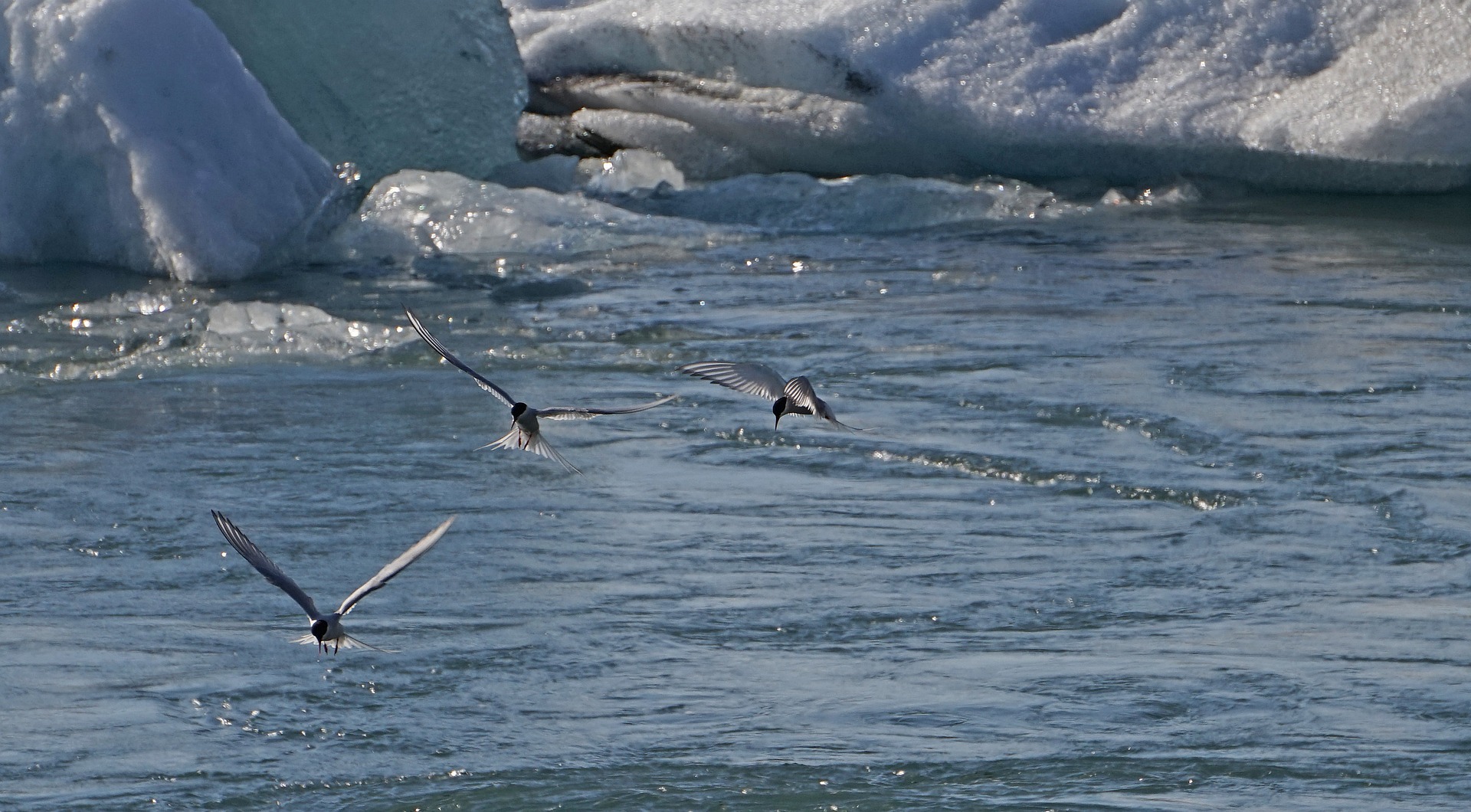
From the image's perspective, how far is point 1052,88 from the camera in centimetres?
927

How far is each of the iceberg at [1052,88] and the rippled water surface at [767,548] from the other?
1166 mm

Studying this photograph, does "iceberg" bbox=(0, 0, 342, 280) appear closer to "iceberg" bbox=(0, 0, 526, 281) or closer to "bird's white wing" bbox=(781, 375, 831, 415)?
"iceberg" bbox=(0, 0, 526, 281)

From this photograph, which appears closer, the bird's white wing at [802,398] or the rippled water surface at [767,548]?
the bird's white wing at [802,398]

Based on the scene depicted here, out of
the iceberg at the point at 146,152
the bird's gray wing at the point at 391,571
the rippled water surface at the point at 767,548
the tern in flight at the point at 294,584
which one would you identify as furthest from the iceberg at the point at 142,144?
the bird's gray wing at the point at 391,571

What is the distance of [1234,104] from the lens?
352 inches

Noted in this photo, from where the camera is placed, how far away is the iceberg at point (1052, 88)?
8586 mm

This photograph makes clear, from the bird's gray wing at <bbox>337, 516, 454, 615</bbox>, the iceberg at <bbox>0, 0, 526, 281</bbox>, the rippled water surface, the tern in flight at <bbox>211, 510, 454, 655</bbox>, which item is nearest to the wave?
the iceberg at <bbox>0, 0, 526, 281</bbox>

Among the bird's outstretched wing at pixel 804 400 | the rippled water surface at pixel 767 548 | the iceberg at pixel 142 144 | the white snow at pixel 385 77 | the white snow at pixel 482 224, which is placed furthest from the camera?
the white snow at pixel 385 77

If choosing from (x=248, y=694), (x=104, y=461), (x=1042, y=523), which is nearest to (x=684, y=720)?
(x=248, y=694)

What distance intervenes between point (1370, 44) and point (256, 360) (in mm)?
5070

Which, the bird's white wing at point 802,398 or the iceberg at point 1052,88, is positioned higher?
the iceberg at point 1052,88

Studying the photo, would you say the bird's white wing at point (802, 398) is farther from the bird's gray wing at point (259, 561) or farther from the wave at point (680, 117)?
the wave at point (680, 117)

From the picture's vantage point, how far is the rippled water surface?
131 inches

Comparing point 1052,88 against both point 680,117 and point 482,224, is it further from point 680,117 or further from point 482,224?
point 482,224
